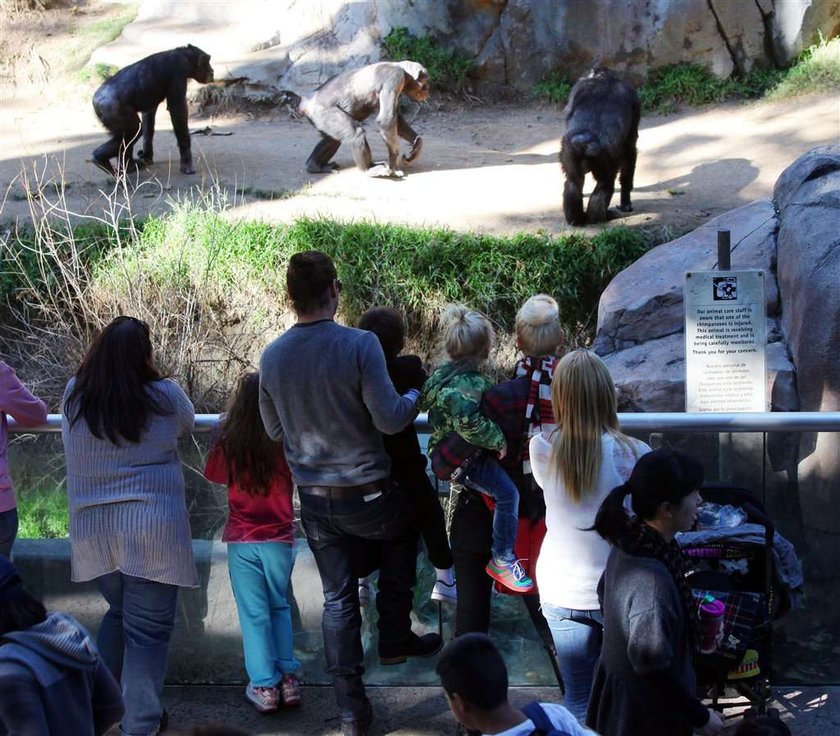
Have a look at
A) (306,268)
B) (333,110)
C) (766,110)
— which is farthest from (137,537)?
(766,110)

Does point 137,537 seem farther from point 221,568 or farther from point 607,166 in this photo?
point 607,166

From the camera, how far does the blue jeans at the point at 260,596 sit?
4.05m

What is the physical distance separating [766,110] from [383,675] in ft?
39.1

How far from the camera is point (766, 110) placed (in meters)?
14.4


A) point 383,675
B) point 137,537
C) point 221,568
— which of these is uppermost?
point 137,537

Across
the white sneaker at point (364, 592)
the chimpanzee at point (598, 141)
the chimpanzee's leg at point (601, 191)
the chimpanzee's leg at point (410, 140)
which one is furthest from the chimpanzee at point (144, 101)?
the white sneaker at point (364, 592)

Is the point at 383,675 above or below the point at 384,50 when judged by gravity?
below

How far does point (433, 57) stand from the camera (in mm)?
16641

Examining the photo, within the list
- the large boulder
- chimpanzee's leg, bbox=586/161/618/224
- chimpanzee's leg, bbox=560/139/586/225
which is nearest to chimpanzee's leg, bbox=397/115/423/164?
chimpanzee's leg, bbox=560/139/586/225

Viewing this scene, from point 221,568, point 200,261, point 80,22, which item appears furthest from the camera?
point 80,22

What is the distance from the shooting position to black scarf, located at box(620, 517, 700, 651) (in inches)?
113

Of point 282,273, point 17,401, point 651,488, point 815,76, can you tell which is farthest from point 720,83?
point 651,488

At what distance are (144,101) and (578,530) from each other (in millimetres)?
11072

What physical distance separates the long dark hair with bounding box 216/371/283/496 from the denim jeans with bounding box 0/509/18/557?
30.4 inches
